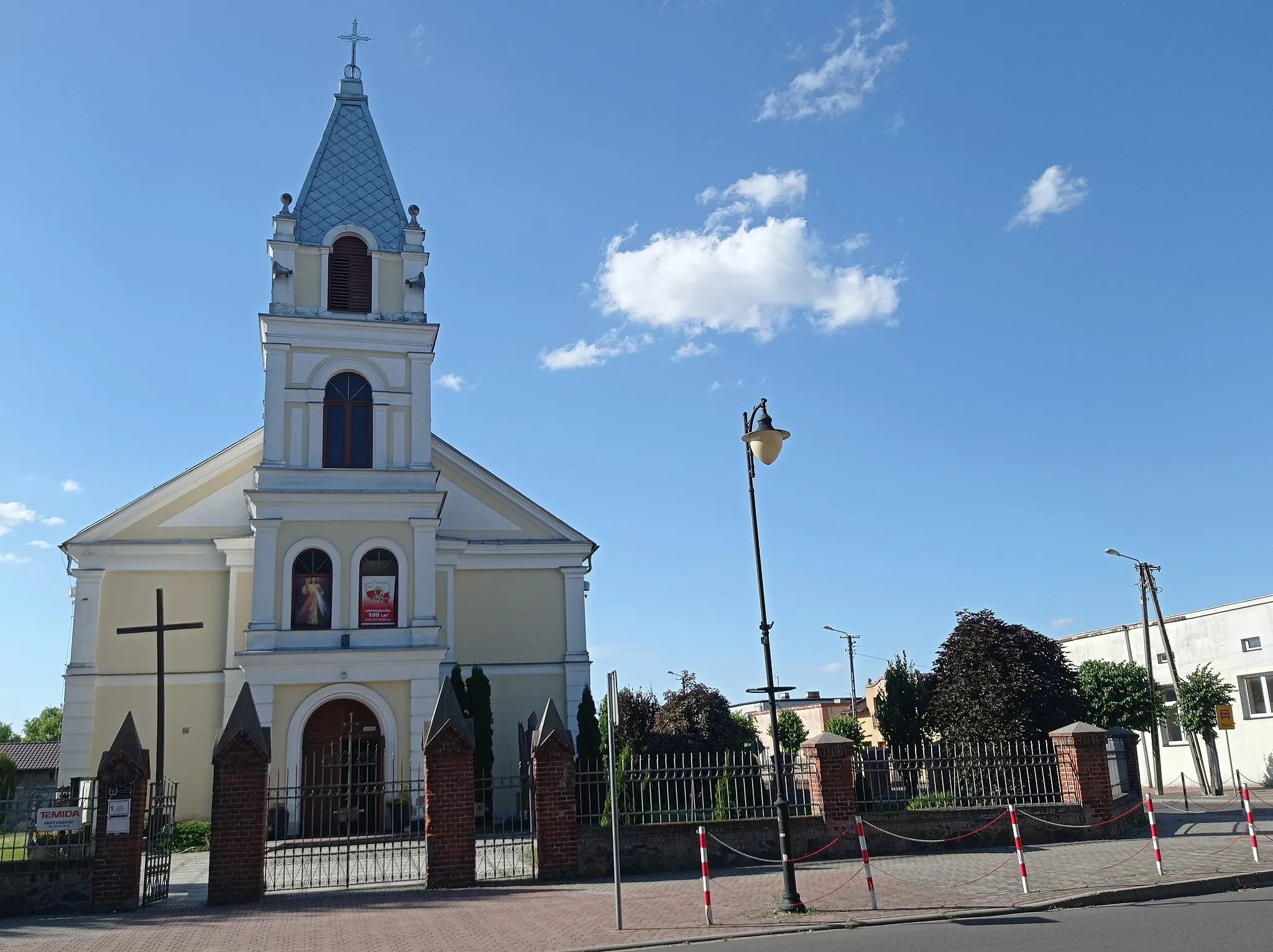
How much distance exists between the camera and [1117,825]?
62.7ft

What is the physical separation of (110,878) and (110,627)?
1464 centimetres

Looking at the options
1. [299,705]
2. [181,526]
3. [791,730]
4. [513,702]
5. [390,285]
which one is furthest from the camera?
[791,730]

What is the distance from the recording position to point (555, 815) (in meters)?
15.8

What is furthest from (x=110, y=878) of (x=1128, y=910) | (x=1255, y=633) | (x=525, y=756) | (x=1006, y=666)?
(x=1255, y=633)

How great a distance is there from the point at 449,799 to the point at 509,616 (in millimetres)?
14440

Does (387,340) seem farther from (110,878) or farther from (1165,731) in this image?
(1165,731)

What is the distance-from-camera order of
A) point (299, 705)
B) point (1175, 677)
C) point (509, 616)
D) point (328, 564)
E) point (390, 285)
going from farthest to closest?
point (1175, 677) < point (509, 616) < point (390, 285) < point (328, 564) < point (299, 705)

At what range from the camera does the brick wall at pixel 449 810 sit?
15250mm

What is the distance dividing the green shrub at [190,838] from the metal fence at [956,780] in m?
14.5

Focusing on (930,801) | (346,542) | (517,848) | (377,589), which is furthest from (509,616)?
(930,801)

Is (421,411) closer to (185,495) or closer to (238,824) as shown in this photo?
(185,495)

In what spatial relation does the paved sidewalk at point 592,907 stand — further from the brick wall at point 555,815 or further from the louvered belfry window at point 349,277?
the louvered belfry window at point 349,277

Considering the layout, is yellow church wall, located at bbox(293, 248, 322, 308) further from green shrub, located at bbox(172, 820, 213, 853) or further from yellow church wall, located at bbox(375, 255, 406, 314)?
green shrub, located at bbox(172, 820, 213, 853)

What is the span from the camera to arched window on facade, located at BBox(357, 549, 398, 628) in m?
25.3
